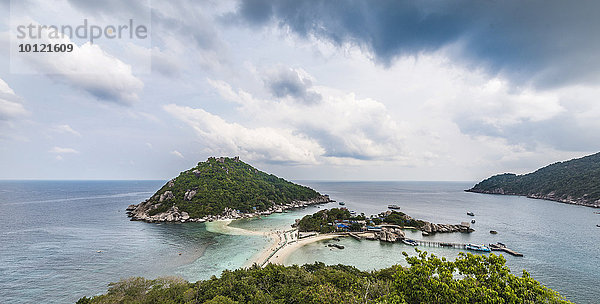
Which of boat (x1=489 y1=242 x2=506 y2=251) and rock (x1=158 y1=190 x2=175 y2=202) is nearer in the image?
boat (x1=489 y1=242 x2=506 y2=251)

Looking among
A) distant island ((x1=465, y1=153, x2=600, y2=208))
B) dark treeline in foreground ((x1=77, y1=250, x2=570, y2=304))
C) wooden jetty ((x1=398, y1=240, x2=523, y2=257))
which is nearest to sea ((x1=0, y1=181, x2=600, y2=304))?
wooden jetty ((x1=398, y1=240, x2=523, y2=257))

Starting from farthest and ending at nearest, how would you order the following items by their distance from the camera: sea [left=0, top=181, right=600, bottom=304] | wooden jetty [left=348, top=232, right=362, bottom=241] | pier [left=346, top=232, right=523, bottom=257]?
wooden jetty [left=348, top=232, right=362, bottom=241]
pier [left=346, top=232, right=523, bottom=257]
sea [left=0, top=181, right=600, bottom=304]

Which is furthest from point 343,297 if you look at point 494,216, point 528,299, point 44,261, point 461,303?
point 494,216

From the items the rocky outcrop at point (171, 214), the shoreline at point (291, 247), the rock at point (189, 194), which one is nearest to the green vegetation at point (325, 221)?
the shoreline at point (291, 247)

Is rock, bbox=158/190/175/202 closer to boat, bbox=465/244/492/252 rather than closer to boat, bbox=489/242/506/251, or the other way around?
boat, bbox=465/244/492/252

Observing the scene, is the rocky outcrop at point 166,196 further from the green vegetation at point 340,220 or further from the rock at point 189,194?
the green vegetation at point 340,220
